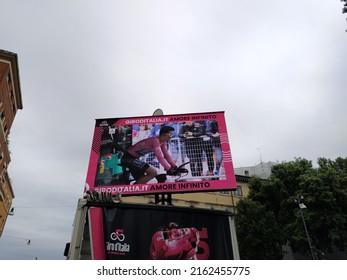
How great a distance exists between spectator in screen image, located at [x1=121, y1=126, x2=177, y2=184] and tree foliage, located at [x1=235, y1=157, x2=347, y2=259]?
15.6 meters

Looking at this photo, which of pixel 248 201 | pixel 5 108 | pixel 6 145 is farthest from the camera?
pixel 6 145

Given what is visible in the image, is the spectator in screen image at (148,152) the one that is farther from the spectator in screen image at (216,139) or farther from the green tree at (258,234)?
the green tree at (258,234)

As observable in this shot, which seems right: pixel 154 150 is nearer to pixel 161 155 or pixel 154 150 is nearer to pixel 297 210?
pixel 161 155

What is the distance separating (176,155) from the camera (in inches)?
430

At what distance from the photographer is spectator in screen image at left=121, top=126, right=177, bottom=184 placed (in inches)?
415

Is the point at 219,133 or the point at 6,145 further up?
the point at 6,145

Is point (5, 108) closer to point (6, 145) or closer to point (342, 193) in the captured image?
point (6, 145)

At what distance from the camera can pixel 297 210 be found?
22.4 meters

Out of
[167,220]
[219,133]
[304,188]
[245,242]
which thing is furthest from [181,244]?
[304,188]

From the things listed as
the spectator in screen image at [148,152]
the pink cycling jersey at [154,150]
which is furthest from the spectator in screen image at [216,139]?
the pink cycling jersey at [154,150]

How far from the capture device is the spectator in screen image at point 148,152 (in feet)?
34.6

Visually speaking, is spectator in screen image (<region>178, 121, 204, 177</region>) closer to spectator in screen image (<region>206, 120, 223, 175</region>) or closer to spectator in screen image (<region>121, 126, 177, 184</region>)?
spectator in screen image (<region>206, 120, 223, 175</region>)

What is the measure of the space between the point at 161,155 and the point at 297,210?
17.3m

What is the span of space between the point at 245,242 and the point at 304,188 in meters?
7.28
